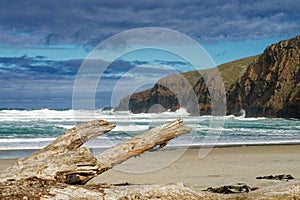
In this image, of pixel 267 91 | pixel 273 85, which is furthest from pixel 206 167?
pixel 267 91

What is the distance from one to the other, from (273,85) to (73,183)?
6972 cm

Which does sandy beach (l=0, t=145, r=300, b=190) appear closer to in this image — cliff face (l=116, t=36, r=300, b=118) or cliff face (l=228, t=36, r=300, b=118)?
cliff face (l=116, t=36, r=300, b=118)

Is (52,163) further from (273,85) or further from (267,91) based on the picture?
(267,91)

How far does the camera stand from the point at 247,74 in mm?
82000

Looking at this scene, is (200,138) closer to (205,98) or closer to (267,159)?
(267,159)

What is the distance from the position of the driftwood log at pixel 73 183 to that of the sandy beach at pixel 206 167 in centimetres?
391

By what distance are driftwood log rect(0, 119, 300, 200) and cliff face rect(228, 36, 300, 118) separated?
60.0 m

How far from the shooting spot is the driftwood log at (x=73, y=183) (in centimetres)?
521

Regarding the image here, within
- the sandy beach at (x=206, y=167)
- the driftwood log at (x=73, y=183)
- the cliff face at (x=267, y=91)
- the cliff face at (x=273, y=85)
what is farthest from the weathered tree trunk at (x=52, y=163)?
the cliff face at (x=273, y=85)

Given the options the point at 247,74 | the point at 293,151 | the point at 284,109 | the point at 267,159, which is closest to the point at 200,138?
the point at 293,151

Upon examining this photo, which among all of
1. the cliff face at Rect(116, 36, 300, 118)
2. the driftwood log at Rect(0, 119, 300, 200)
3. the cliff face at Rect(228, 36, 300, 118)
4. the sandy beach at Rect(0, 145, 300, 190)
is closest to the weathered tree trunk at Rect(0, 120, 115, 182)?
the driftwood log at Rect(0, 119, 300, 200)

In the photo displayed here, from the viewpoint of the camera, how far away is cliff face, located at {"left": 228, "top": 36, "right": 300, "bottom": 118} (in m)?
66.6

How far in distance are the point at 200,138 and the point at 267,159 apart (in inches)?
A: 369

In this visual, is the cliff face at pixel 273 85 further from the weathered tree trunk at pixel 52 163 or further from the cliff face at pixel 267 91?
the weathered tree trunk at pixel 52 163
